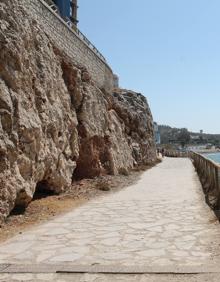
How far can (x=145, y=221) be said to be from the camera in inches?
381

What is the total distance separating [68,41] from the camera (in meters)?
18.1

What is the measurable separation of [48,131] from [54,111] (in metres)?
0.91

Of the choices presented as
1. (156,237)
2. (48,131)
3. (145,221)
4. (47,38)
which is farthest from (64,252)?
(47,38)

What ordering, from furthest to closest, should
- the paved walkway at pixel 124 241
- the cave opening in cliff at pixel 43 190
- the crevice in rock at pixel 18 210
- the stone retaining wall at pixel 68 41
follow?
1. the stone retaining wall at pixel 68 41
2. the cave opening in cliff at pixel 43 190
3. the crevice in rock at pixel 18 210
4. the paved walkway at pixel 124 241

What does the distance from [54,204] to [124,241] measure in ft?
16.4

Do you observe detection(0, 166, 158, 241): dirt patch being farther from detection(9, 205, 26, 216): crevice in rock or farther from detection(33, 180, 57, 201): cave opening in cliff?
detection(33, 180, 57, 201): cave opening in cliff

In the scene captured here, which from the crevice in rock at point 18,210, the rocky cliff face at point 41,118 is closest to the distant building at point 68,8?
the rocky cliff face at point 41,118

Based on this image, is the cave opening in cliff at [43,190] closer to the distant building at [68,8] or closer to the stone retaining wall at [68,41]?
the stone retaining wall at [68,41]

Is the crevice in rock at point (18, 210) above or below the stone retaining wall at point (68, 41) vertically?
below

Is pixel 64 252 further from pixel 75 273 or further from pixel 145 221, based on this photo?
pixel 145 221

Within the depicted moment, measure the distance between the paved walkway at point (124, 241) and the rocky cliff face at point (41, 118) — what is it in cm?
169

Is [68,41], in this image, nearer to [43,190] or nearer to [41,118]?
[41,118]

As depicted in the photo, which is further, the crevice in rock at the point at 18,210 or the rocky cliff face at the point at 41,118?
the crevice in rock at the point at 18,210

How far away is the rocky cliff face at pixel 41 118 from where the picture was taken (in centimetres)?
988
